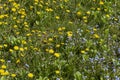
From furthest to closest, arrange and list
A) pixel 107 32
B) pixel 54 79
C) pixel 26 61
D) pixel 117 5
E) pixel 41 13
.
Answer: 1. pixel 117 5
2. pixel 41 13
3. pixel 107 32
4. pixel 26 61
5. pixel 54 79

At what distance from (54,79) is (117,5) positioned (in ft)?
10.00

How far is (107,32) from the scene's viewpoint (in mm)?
6867

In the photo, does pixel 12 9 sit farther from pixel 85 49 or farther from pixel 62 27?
pixel 85 49

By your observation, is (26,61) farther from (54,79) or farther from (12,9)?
(12,9)

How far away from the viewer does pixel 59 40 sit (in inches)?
259

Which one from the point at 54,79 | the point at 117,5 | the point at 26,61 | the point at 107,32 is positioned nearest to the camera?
the point at 54,79

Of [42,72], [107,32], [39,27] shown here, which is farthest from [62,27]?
[42,72]

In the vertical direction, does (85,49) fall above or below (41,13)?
below

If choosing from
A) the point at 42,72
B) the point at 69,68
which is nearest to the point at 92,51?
the point at 69,68

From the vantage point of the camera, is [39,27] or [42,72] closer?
[42,72]

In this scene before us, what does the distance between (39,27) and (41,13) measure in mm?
430

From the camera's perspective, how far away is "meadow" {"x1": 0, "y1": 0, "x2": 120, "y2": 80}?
5820 mm

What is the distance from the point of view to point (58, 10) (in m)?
7.61

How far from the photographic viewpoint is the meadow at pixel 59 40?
19.1 ft
